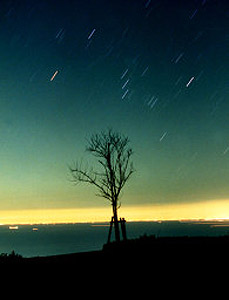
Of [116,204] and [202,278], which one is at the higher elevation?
[116,204]

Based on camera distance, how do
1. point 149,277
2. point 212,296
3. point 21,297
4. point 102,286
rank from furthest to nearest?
point 149,277 → point 102,286 → point 21,297 → point 212,296

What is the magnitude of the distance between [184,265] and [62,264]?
506cm

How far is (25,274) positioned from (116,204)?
39.3 feet

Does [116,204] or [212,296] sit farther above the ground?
[116,204]

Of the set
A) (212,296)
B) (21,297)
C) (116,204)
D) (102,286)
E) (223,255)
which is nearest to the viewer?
(212,296)

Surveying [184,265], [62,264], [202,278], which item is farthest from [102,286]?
[62,264]

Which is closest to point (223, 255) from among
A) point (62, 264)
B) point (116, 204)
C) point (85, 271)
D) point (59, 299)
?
point (85, 271)

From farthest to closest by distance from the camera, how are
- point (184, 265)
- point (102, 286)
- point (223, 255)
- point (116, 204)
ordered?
1. point (116, 204)
2. point (223, 255)
3. point (184, 265)
4. point (102, 286)

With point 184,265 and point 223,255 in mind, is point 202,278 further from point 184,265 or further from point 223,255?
point 223,255

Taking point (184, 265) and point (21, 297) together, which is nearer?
point (21, 297)

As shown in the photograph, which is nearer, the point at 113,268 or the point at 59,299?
the point at 59,299

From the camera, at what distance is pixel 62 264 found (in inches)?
490

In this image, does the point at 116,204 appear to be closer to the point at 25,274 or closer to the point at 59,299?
the point at 25,274

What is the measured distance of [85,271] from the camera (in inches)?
413
